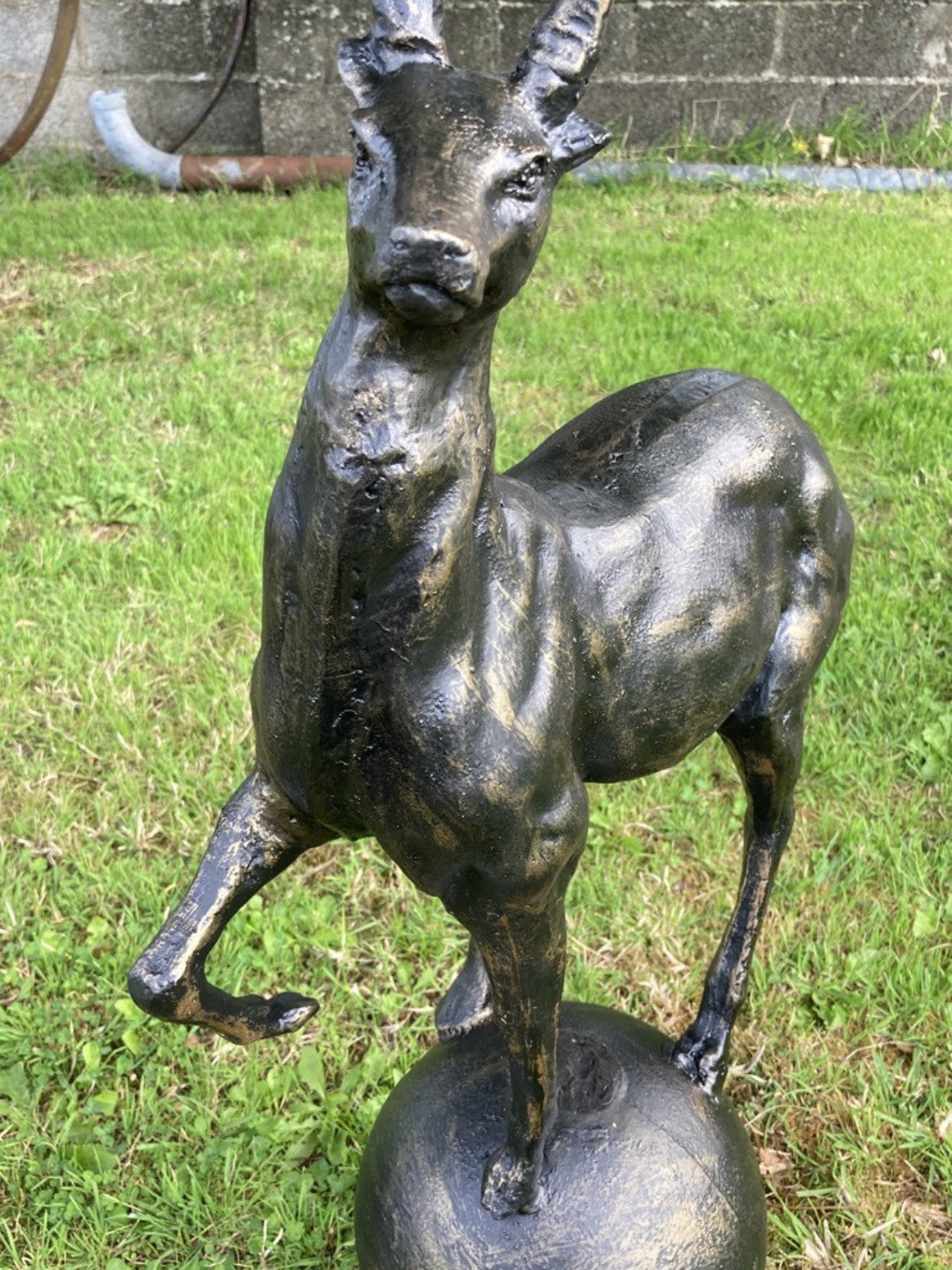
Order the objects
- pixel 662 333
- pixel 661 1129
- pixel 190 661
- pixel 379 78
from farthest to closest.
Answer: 1. pixel 662 333
2. pixel 190 661
3. pixel 661 1129
4. pixel 379 78

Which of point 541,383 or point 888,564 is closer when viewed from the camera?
point 888,564

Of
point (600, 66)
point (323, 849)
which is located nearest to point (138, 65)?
point (600, 66)

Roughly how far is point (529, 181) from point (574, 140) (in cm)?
10

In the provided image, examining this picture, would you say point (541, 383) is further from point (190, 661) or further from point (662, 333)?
point (190, 661)

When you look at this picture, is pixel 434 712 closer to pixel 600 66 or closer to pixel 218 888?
pixel 218 888

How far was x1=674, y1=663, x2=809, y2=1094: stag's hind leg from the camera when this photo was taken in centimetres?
181

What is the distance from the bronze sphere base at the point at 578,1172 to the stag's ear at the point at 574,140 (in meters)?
1.34

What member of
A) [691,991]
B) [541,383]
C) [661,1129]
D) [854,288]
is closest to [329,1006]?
[691,991]

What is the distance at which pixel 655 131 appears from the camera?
7.39m

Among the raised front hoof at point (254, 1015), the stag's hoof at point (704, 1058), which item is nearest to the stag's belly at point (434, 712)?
the raised front hoof at point (254, 1015)

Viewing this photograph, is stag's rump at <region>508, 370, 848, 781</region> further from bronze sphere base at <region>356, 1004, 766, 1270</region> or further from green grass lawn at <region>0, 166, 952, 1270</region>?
green grass lawn at <region>0, 166, 952, 1270</region>

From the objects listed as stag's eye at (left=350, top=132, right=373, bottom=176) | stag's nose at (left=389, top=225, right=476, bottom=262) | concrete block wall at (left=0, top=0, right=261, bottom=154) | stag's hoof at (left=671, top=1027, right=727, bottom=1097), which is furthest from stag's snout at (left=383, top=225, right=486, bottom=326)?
concrete block wall at (left=0, top=0, right=261, bottom=154)

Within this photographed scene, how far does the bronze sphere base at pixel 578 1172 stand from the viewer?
5.84 ft

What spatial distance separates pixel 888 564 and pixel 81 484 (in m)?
2.87
